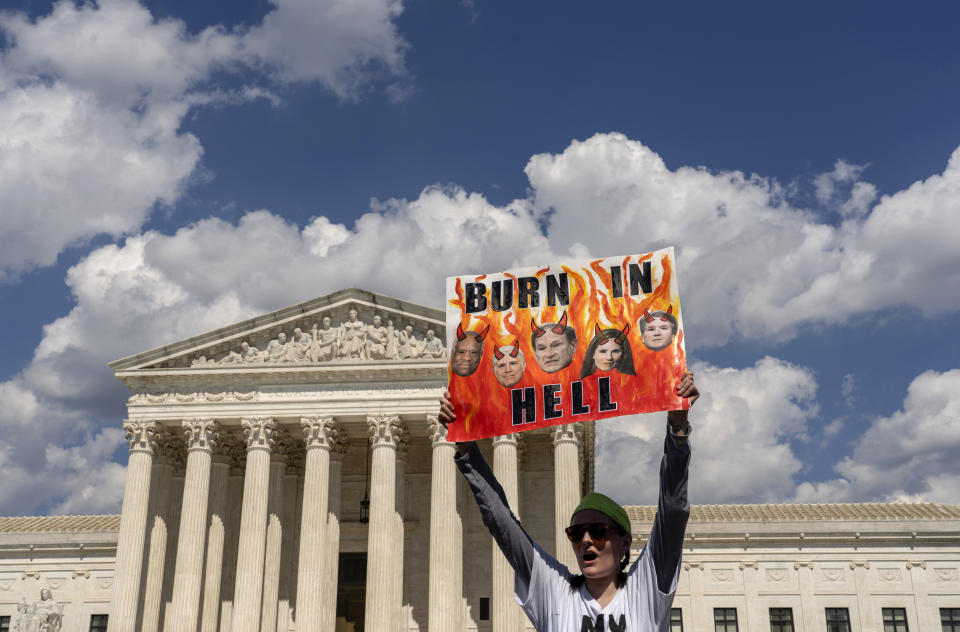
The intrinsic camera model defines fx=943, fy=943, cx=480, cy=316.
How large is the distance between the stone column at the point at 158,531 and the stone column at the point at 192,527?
763 millimetres

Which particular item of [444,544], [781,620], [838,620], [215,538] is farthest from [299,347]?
[838,620]

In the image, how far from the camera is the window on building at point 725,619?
43.5m

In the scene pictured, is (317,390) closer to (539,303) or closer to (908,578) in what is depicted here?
(908,578)

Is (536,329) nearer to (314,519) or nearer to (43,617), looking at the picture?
(314,519)

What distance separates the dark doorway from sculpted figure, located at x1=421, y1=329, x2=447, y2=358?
10.6 metres

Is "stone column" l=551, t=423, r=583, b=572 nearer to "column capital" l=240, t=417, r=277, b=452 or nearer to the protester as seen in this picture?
"column capital" l=240, t=417, r=277, b=452

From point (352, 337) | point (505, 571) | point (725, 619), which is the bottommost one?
point (725, 619)

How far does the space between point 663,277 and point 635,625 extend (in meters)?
2.56

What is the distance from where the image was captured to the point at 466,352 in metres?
7.14

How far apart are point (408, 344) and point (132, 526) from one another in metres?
13.6

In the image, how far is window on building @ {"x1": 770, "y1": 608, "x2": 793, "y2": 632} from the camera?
4312 cm

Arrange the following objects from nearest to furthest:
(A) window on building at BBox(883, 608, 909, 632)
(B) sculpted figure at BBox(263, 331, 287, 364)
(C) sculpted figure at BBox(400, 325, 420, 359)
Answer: (C) sculpted figure at BBox(400, 325, 420, 359), (B) sculpted figure at BBox(263, 331, 287, 364), (A) window on building at BBox(883, 608, 909, 632)

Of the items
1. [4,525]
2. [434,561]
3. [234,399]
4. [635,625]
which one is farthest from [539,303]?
[4,525]

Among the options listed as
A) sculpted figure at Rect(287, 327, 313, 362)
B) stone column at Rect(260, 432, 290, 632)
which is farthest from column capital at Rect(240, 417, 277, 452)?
sculpted figure at Rect(287, 327, 313, 362)
